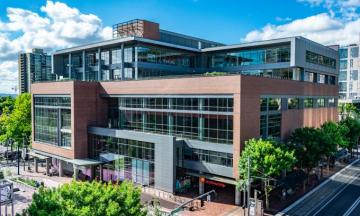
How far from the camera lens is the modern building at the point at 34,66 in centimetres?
16977

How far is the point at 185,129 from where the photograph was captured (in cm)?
4506

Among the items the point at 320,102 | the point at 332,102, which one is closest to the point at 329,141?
the point at 320,102

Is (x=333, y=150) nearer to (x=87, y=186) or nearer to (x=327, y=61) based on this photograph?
(x=327, y=61)

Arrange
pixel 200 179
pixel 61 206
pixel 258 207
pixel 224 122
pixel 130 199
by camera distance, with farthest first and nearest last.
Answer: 1. pixel 200 179
2. pixel 224 122
3. pixel 258 207
4. pixel 130 199
5. pixel 61 206

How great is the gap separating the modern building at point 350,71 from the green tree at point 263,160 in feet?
417

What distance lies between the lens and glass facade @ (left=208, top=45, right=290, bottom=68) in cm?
5781

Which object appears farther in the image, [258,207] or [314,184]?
[314,184]

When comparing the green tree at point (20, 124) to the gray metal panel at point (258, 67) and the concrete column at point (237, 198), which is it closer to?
the gray metal panel at point (258, 67)

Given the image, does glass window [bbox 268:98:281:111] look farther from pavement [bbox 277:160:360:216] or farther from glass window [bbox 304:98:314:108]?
pavement [bbox 277:160:360:216]

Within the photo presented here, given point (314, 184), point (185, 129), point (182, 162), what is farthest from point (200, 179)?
point (314, 184)

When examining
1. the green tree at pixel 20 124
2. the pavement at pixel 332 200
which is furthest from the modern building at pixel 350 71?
the green tree at pixel 20 124

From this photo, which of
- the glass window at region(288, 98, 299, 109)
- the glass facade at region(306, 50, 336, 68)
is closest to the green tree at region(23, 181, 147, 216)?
the glass window at region(288, 98, 299, 109)

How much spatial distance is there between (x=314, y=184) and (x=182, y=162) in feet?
70.8

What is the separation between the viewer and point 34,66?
172250mm
